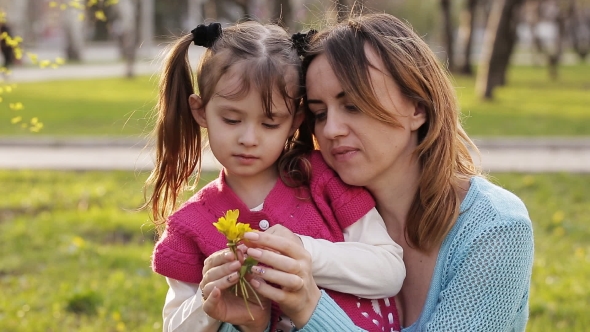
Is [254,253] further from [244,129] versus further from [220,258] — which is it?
[244,129]

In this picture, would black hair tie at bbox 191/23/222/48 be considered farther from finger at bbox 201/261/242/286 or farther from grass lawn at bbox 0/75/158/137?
grass lawn at bbox 0/75/158/137

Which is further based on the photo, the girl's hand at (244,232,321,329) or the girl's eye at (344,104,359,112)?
the girl's eye at (344,104,359,112)

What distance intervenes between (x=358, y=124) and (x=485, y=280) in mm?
553

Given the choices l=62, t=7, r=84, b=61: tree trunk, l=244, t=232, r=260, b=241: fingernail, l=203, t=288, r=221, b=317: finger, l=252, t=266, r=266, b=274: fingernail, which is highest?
l=244, t=232, r=260, b=241: fingernail

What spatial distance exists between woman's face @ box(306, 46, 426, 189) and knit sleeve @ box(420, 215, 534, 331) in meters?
0.35

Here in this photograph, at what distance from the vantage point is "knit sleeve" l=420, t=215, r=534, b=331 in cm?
229

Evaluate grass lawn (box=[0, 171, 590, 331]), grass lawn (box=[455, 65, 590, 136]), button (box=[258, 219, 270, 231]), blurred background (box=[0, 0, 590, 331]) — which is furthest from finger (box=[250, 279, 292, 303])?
grass lawn (box=[455, 65, 590, 136])

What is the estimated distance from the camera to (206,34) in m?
2.48

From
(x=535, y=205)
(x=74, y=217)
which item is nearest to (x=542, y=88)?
(x=535, y=205)

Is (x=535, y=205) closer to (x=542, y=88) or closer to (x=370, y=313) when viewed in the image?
(x=370, y=313)

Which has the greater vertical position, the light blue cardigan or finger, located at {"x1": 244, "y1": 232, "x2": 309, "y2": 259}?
finger, located at {"x1": 244, "y1": 232, "x2": 309, "y2": 259}

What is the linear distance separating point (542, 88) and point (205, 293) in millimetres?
19591

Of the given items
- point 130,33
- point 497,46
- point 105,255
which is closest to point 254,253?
point 105,255

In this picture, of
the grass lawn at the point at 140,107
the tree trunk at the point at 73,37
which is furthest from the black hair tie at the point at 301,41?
the tree trunk at the point at 73,37
